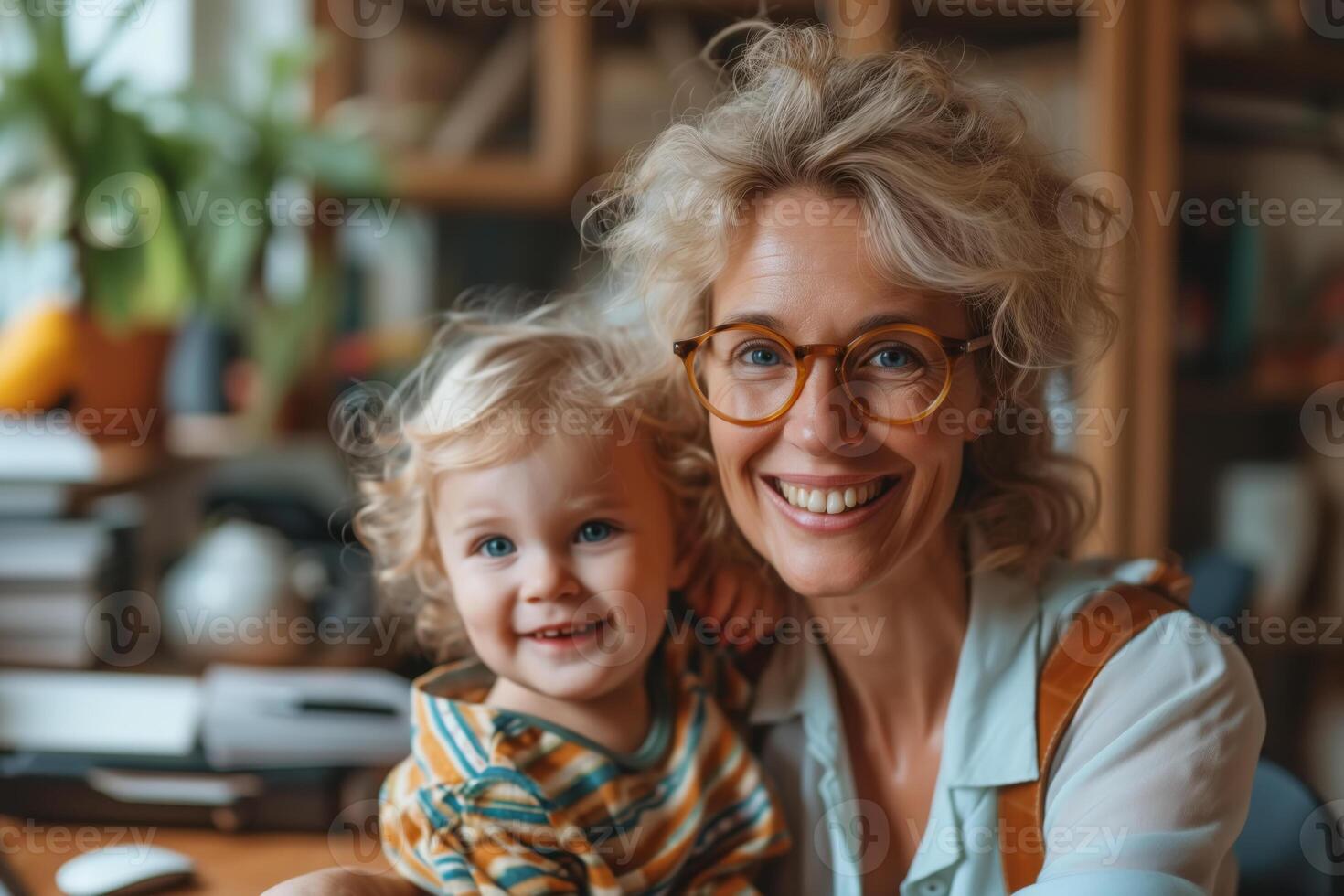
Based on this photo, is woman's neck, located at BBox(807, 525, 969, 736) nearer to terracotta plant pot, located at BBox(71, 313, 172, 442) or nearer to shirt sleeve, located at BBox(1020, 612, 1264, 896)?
shirt sleeve, located at BBox(1020, 612, 1264, 896)

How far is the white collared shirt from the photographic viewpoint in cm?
88

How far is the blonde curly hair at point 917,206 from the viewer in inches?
36.9

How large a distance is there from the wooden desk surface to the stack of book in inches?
19.7

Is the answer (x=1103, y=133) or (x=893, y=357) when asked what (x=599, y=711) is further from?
(x=1103, y=133)

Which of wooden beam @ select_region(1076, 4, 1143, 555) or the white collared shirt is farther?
wooden beam @ select_region(1076, 4, 1143, 555)

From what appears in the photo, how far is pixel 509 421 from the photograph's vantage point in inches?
40.0

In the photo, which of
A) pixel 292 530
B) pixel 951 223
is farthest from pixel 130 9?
pixel 951 223

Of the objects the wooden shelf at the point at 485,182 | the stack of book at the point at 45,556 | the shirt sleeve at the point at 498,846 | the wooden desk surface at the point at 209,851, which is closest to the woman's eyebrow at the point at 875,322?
the shirt sleeve at the point at 498,846

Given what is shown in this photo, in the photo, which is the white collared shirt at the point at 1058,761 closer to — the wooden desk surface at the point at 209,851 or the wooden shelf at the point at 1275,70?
the wooden desk surface at the point at 209,851

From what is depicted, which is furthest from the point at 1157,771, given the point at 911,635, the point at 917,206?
the point at 917,206

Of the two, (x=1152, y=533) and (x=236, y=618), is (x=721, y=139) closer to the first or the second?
(x=236, y=618)

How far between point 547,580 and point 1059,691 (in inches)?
17.9

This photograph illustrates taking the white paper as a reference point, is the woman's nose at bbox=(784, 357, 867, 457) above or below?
above

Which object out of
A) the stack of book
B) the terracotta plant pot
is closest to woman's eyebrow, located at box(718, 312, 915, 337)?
the stack of book
